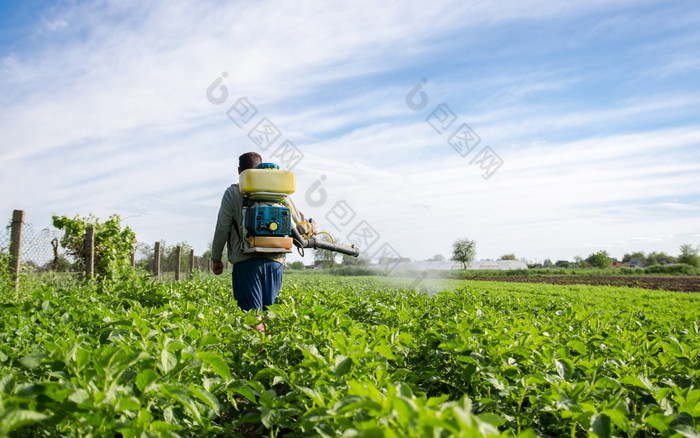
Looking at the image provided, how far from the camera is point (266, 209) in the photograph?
531cm

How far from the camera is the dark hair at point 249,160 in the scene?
5.92 m

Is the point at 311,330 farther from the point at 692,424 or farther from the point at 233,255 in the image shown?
the point at 233,255

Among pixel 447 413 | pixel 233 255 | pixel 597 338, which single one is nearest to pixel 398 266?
pixel 233 255

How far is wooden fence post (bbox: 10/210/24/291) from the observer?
838 centimetres

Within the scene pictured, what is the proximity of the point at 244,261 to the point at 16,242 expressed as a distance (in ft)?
18.3

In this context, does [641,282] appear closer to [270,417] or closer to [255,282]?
[255,282]

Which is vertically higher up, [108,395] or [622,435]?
[108,395]

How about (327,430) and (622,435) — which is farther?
(622,435)

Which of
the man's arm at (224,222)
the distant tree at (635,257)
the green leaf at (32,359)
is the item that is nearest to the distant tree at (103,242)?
the man's arm at (224,222)

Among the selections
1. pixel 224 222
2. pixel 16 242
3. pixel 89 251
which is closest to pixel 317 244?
pixel 224 222

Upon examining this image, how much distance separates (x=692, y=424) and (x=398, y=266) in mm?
17417

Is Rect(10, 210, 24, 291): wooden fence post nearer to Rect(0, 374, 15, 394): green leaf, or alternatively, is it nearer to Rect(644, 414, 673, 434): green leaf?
Rect(0, 374, 15, 394): green leaf

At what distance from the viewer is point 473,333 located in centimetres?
319

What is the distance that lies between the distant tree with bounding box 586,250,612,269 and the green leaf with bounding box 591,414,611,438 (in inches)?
3494
